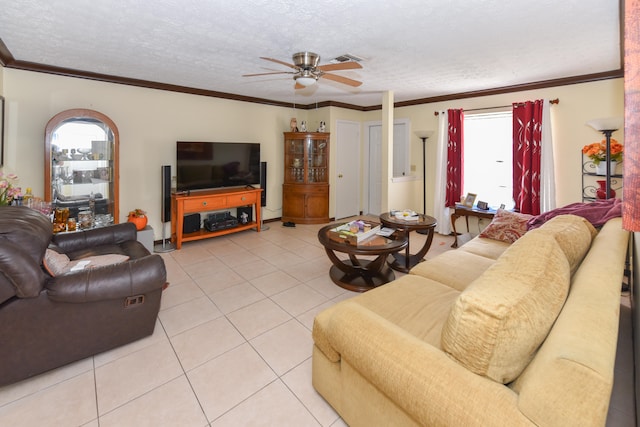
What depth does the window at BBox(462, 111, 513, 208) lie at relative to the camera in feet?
15.4

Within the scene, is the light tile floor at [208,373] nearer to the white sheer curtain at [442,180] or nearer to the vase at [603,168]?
the vase at [603,168]

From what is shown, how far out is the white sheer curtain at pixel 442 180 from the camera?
5121mm

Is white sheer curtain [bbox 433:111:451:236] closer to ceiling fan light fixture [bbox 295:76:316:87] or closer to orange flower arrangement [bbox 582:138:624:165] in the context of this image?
orange flower arrangement [bbox 582:138:624:165]

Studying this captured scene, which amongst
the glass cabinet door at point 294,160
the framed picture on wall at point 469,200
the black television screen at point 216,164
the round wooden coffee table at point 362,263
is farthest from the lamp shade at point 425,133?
the black television screen at point 216,164

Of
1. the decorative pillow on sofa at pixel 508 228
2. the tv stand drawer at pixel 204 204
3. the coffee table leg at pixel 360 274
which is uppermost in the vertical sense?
the tv stand drawer at pixel 204 204

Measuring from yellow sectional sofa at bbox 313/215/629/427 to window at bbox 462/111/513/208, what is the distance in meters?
3.39

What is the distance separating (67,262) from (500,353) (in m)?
2.82

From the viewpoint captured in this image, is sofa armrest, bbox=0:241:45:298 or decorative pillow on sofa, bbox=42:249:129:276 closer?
sofa armrest, bbox=0:241:45:298

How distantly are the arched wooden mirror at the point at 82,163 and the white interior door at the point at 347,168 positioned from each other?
12.5 ft

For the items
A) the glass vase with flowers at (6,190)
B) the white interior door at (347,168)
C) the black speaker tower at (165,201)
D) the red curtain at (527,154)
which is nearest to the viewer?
the glass vase with flowers at (6,190)

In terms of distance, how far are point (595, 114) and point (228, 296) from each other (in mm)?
4841

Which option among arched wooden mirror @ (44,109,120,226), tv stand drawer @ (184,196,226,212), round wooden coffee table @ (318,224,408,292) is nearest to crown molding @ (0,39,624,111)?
arched wooden mirror @ (44,109,120,226)

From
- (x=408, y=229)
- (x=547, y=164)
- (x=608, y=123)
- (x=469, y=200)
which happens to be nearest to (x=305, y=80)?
(x=408, y=229)

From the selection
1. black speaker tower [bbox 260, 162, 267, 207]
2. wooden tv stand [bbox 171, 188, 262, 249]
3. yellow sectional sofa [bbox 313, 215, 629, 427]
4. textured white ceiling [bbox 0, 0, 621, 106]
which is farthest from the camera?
black speaker tower [bbox 260, 162, 267, 207]
